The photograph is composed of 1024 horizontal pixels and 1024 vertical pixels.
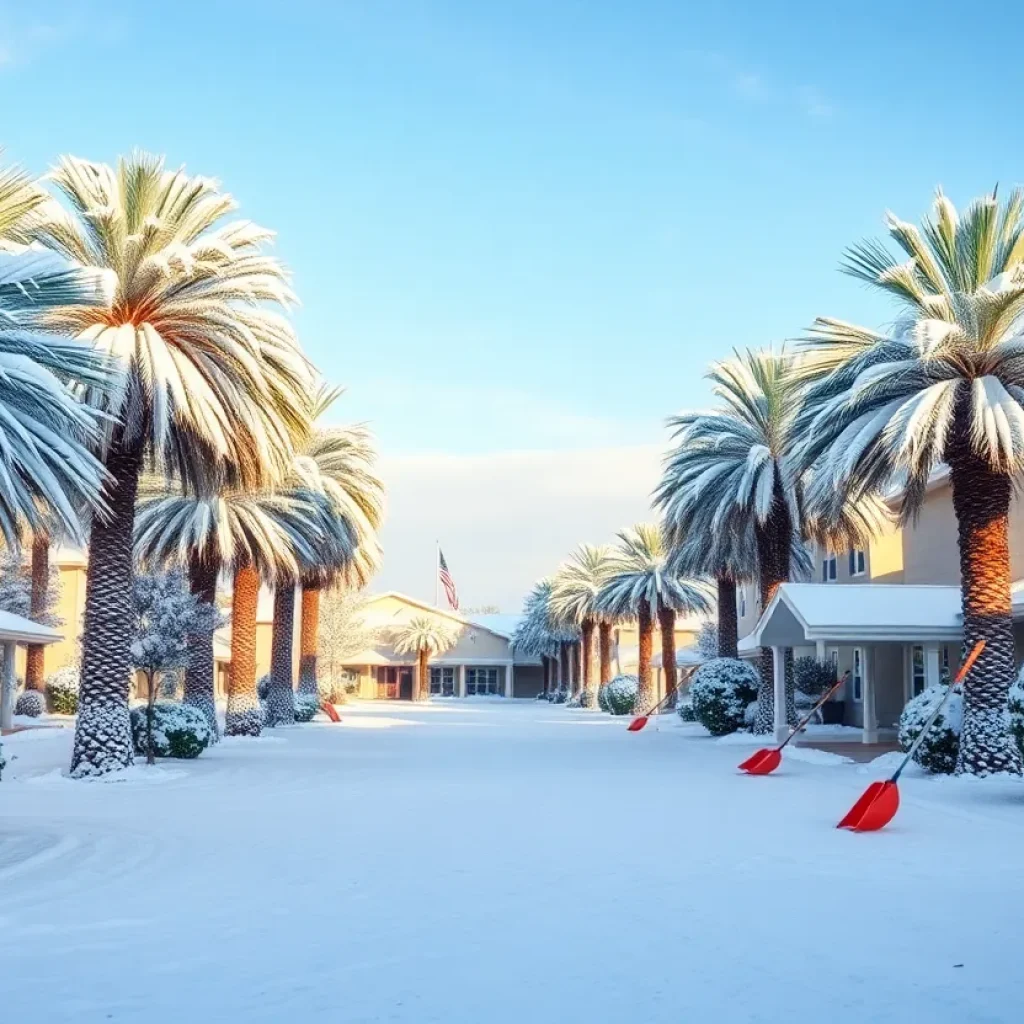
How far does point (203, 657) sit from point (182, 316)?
1092cm

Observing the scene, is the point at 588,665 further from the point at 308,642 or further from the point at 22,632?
the point at 22,632

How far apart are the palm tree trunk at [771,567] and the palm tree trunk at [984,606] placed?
983cm

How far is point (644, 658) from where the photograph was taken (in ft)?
148

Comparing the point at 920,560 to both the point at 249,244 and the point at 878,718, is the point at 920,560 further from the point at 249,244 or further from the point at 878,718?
the point at 249,244

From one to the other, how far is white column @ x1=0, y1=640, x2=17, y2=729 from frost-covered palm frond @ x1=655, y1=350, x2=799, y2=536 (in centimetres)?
1811

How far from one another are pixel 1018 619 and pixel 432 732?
1776 cm

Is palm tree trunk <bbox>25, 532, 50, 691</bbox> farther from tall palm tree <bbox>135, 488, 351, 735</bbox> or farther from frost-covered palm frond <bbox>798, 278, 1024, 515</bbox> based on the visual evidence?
frost-covered palm frond <bbox>798, 278, 1024, 515</bbox>

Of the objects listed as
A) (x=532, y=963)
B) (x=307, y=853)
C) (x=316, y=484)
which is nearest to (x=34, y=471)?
(x=307, y=853)

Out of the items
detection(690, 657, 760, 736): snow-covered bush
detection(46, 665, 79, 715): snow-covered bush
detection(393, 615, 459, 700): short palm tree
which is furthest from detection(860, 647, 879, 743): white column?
detection(393, 615, 459, 700): short palm tree

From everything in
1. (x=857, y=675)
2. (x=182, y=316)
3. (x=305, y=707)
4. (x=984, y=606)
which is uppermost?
(x=182, y=316)

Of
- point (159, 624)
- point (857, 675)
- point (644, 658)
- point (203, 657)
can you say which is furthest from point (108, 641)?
point (644, 658)

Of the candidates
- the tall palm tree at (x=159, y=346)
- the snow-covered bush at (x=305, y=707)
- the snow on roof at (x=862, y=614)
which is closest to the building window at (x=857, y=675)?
the snow on roof at (x=862, y=614)

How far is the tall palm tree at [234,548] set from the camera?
27328 mm

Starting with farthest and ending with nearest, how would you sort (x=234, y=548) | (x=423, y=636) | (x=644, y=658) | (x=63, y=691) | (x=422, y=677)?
(x=422, y=677) < (x=423, y=636) < (x=644, y=658) < (x=63, y=691) < (x=234, y=548)
